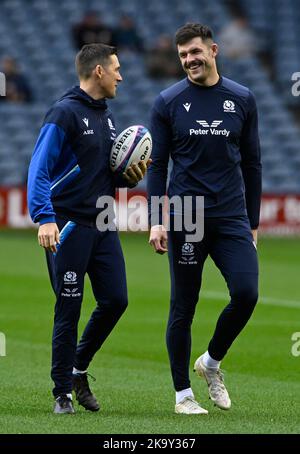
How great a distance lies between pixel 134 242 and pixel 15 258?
4256 millimetres

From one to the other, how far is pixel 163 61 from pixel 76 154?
2261cm

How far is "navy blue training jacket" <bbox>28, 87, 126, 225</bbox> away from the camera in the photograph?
27.2ft

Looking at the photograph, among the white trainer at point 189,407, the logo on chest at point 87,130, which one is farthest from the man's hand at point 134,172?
the white trainer at point 189,407

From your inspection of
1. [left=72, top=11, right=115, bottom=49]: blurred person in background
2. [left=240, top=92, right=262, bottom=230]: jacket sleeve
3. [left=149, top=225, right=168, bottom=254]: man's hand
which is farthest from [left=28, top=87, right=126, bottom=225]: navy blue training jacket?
[left=72, top=11, right=115, bottom=49]: blurred person in background

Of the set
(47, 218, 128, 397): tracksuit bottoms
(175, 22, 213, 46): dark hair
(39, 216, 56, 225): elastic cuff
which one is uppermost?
(175, 22, 213, 46): dark hair

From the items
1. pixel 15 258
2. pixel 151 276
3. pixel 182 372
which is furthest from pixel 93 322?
pixel 15 258

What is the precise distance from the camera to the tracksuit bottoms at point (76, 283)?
8.33 m

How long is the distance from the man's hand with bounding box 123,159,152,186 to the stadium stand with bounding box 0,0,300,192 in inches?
712

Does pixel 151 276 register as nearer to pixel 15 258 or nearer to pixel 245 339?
pixel 15 258

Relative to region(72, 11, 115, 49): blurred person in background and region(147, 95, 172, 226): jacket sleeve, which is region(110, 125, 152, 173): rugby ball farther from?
region(72, 11, 115, 49): blurred person in background

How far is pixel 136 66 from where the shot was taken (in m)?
30.6

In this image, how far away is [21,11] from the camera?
98.4 ft

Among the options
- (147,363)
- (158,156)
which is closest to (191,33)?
(158,156)

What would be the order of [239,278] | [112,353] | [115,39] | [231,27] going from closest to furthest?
[239,278], [112,353], [115,39], [231,27]
